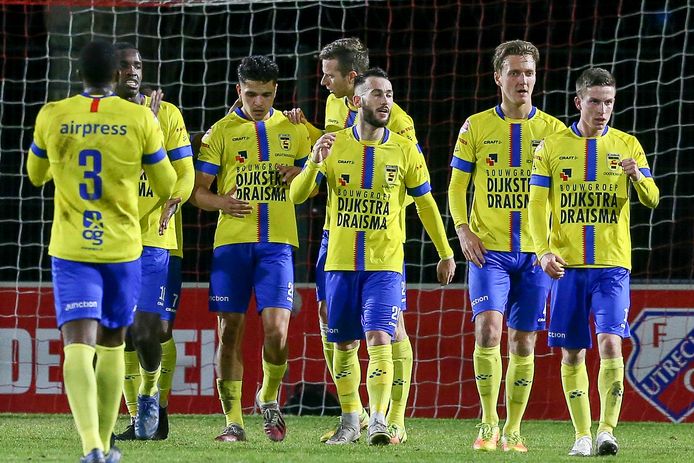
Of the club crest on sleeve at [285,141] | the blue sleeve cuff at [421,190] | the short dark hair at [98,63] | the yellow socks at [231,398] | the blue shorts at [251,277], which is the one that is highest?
the short dark hair at [98,63]

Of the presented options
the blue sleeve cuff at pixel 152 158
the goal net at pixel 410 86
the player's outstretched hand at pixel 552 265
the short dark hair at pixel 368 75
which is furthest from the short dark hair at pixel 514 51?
the goal net at pixel 410 86

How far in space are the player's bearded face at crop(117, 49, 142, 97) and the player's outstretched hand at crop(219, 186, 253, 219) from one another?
759 mm

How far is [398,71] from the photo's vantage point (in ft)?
39.6

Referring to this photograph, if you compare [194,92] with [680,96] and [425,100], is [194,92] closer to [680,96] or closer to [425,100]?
[425,100]

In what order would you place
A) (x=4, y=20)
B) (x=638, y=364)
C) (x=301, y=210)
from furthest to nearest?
1. (x=4, y=20)
2. (x=301, y=210)
3. (x=638, y=364)

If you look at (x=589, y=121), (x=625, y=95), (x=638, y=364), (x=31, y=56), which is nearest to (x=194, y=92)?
(x=31, y=56)

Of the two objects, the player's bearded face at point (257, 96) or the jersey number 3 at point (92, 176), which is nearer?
the jersey number 3 at point (92, 176)

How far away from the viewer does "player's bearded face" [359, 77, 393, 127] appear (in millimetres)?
7055

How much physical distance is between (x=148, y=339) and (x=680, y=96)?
5.81m

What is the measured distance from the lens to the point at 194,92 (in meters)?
11.8

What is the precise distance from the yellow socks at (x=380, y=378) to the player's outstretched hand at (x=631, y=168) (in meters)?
1.50

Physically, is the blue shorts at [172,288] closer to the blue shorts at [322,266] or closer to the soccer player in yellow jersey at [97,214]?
the blue shorts at [322,266]

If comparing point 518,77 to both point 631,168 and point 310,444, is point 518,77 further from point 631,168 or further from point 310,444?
point 310,444

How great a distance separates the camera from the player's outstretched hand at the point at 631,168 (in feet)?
22.1
